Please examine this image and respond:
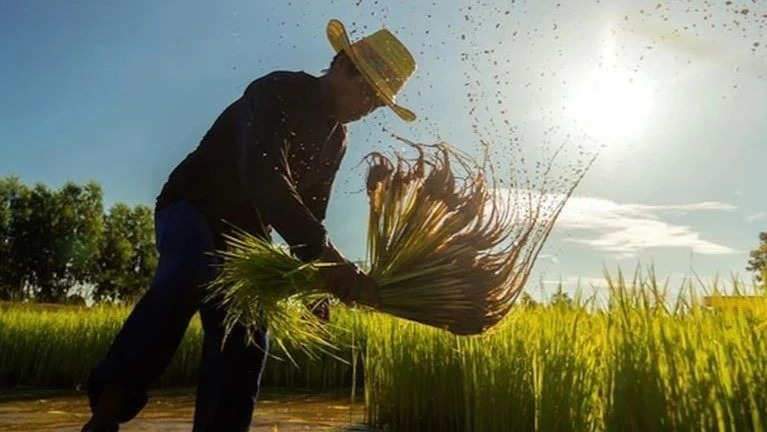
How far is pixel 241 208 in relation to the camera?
300 centimetres

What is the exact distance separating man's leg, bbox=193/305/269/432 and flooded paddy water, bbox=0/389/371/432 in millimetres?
2013

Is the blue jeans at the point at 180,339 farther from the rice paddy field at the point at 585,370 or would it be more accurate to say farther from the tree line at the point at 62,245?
the tree line at the point at 62,245

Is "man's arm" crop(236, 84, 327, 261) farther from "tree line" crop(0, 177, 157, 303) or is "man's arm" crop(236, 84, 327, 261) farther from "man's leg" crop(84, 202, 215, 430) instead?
"tree line" crop(0, 177, 157, 303)

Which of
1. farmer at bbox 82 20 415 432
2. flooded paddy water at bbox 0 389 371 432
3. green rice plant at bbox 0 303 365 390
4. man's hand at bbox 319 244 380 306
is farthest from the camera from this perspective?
green rice plant at bbox 0 303 365 390

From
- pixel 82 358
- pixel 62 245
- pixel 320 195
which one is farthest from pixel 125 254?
pixel 320 195

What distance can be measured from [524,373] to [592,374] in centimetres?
53

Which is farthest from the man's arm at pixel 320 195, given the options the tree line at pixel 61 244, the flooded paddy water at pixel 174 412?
the tree line at pixel 61 244

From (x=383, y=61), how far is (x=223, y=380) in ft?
4.23

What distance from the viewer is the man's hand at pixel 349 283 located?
2.42 meters

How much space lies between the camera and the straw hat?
2.76 metres

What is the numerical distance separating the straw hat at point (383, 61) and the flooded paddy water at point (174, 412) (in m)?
2.88

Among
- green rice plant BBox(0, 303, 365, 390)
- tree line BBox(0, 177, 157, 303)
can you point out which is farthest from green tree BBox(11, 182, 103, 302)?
green rice plant BBox(0, 303, 365, 390)

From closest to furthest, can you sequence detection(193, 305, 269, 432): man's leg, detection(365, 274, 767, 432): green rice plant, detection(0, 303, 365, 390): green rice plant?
detection(365, 274, 767, 432): green rice plant → detection(193, 305, 269, 432): man's leg → detection(0, 303, 365, 390): green rice plant

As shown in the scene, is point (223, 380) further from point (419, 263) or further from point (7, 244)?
point (7, 244)
